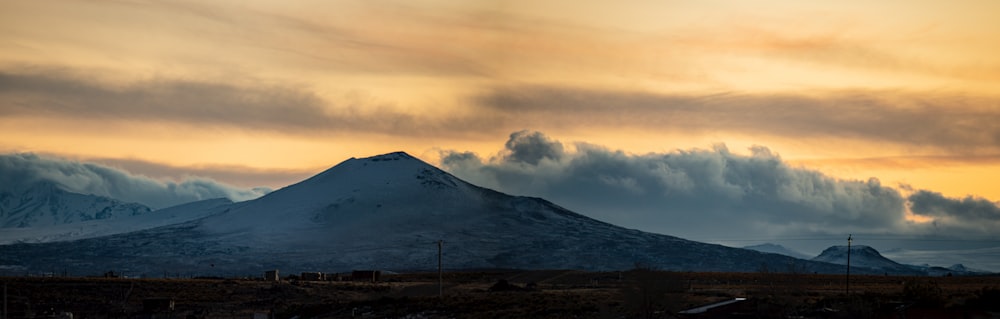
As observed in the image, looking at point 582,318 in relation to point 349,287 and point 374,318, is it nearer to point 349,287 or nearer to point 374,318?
point 374,318

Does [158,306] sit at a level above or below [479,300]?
below

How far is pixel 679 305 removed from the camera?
119 m

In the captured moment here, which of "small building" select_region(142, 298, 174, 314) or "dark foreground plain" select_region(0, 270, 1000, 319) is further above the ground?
"dark foreground plain" select_region(0, 270, 1000, 319)

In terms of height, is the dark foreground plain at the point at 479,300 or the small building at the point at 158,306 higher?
the dark foreground plain at the point at 479,300

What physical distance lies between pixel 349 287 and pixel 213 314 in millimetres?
36966

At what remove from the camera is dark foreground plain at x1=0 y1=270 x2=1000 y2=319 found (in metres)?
107

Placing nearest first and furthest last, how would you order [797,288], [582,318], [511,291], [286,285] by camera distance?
1. [582,318]
2. [797,288]
3. [511,291]
4. [286,285]

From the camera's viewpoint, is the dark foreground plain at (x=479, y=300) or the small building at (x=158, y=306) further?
the small building at (x=158, y=306)

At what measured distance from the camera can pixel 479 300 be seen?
13912cm

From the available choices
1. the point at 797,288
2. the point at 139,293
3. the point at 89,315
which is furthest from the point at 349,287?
the point at 797,288

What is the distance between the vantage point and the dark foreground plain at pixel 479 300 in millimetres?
106562

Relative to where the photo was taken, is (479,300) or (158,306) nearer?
(479,300)

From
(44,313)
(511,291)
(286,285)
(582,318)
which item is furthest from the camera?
(286,285)

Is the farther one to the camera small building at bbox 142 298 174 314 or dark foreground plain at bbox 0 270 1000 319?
small building at bbox 142 298 174 314
